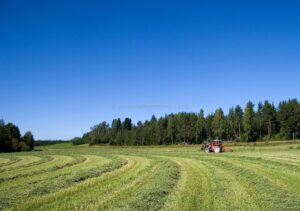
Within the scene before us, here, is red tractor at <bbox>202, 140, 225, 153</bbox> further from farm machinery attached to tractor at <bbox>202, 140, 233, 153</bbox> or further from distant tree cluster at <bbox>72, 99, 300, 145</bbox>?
distant tree cluster at <bbox>72, 99, 300, 145</bbox>

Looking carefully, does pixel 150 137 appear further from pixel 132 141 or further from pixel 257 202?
pixel 257 202

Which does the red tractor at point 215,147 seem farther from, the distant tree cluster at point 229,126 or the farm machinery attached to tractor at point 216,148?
the distant tree cluster at point 229,126

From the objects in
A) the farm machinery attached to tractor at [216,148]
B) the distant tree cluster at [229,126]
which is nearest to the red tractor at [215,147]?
the farm machinery attached to tractor at [216,148]

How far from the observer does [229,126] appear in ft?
251

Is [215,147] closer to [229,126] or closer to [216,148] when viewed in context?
[216,148]

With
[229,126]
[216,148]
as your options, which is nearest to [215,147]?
[216,148]

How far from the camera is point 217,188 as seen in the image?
25.9 feet

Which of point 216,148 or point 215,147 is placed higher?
point 215,147

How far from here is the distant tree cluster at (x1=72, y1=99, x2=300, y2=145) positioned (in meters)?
68.9

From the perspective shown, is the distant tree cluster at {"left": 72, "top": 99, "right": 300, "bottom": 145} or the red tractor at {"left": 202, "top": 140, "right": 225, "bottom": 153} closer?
the red tractor at {"left": 202, "top": 140, "right": 225, "bottom": 153}

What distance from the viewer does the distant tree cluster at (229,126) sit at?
68.9 metres

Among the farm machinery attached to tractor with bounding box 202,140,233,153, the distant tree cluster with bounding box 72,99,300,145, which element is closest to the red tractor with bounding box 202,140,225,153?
the farm machinery attached to tractor with bounding box 202,140,233,153

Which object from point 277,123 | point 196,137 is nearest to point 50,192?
point 196,137

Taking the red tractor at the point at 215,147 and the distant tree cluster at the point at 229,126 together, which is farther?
the distant tree cluster at the point at 229,126
